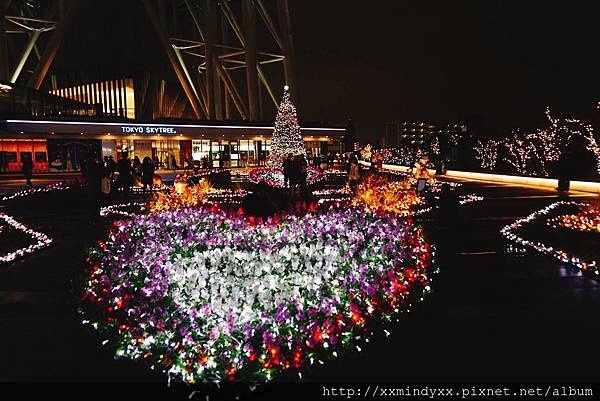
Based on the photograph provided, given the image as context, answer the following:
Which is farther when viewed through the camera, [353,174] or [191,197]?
[353,174]

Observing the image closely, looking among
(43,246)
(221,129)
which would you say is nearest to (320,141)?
(221,129)

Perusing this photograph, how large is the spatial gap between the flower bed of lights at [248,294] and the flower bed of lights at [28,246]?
363cm

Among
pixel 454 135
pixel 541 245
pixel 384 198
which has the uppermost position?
pixel 454 135

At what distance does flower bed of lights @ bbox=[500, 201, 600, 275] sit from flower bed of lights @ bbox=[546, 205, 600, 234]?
0.61m

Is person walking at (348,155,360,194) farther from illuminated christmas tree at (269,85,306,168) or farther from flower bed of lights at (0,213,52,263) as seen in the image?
flower bed of lights at (0,213,52,263)

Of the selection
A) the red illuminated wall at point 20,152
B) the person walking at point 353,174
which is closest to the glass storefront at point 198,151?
the red illuminated wall at point 20,152

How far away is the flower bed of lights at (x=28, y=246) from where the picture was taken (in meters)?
9.90

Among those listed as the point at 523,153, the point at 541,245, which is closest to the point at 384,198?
the point at 541,245

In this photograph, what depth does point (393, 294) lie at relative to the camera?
6129mm

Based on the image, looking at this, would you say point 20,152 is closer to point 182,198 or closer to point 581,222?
point 182,198

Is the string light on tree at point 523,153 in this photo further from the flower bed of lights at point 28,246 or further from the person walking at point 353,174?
the flower bed of lights at point 28,246

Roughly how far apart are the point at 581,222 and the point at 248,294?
34.0ft

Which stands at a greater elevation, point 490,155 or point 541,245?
point 490,155

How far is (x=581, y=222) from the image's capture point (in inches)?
492
